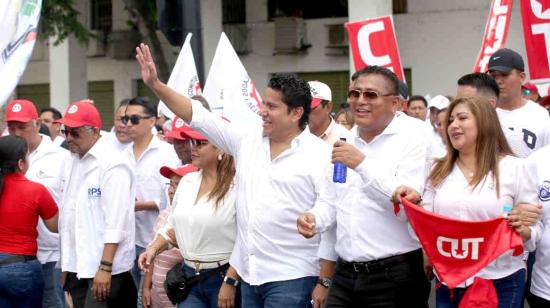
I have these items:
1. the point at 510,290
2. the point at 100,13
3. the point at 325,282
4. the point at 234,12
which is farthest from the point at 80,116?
the point at 100,13

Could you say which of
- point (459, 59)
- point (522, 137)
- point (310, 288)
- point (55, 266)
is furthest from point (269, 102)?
point (459, 59)

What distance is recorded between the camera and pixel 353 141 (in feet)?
18.6

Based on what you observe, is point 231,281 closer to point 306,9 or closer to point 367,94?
point 367,94

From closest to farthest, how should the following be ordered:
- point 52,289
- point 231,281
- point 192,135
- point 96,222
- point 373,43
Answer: point 231,281 < point 192,135 < point 96,222 < point 52,289 < point 373,43

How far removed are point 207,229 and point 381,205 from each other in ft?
4.46

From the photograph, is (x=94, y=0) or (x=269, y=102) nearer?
(x=269, y=102)

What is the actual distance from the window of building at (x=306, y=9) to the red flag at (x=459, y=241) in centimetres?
1943

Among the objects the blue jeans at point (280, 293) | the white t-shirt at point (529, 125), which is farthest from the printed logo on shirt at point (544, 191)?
the blue jeans at point (280, 293)

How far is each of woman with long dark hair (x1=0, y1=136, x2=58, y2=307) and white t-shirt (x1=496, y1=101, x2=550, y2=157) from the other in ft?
11.3

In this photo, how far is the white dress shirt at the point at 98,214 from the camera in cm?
704

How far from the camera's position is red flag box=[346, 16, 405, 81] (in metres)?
10.3

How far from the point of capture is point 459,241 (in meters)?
5.09

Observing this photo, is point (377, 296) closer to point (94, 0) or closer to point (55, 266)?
point (55, 266)

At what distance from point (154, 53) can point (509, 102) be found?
1781cm
